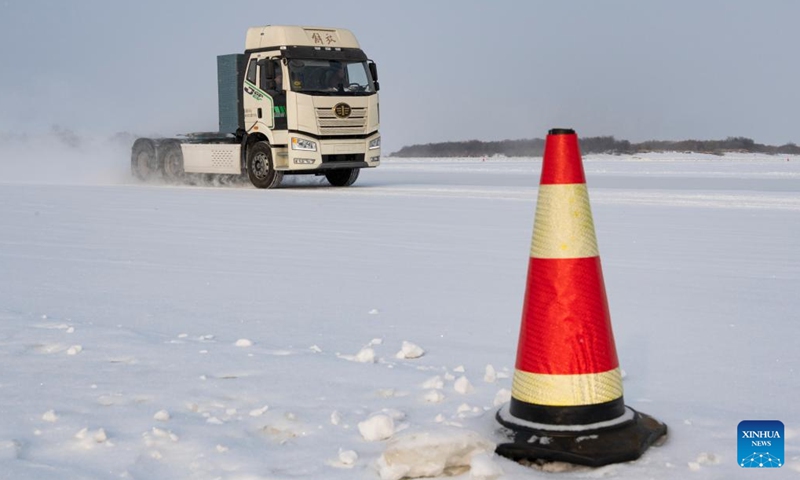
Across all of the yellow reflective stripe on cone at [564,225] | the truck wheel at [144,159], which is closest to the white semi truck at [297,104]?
the truck wheel at [144,159]

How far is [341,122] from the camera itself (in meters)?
19.7

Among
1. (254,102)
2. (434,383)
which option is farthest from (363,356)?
(254,102)

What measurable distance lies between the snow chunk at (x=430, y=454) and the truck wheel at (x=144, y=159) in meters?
21.2

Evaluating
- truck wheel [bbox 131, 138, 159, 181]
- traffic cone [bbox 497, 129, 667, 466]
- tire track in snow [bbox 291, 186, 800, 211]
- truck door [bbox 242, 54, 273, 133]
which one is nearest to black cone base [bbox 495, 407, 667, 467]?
traffic cone [bbox 497, 129, 667, 466]

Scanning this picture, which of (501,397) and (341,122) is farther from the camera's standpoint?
(341,122)

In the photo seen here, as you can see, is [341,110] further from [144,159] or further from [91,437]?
[91,437]

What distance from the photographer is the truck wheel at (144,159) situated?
23.6 meters

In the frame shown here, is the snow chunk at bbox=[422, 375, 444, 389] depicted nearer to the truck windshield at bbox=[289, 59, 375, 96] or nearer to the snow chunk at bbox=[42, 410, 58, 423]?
the snow chunk at bbox=[42, 410, 58, 423]

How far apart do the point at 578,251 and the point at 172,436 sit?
156 centimetres

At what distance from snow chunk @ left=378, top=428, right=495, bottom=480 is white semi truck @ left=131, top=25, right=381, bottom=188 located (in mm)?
16414

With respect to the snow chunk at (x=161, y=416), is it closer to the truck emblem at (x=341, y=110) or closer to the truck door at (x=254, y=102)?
the truck emblem at (x=341, y=110)

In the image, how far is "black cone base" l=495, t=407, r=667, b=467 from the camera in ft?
10.4

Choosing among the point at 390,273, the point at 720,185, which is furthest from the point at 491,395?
the point at 720,185

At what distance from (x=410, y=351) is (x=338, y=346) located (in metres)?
0.43
